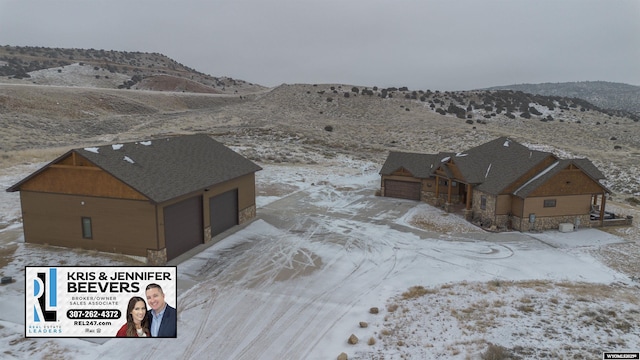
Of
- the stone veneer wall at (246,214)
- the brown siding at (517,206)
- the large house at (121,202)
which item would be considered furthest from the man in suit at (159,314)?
the brown siding at (517,206)

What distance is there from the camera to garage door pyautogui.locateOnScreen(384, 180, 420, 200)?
3319cm

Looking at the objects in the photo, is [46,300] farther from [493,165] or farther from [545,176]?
[493,165]

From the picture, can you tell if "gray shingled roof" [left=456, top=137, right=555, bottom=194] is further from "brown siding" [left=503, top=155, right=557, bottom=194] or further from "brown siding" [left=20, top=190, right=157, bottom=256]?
"brown siding" [left=20, top=190, right=157, bottom=256]

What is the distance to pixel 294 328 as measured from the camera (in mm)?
13336

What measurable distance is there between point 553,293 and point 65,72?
378 feet

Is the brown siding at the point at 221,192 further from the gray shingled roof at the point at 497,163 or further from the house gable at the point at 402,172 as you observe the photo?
the gray shingled roof at the point at 497,163

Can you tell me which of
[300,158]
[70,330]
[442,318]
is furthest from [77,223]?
[300,158]

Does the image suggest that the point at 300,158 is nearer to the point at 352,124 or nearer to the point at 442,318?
the point at 352,124

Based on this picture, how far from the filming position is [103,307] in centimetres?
1190

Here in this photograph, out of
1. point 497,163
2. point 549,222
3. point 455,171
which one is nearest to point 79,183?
point 455,171

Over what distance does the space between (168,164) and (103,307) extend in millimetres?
10206

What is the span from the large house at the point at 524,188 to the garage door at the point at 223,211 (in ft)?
49.5

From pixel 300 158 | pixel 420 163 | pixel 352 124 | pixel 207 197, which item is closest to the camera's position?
pixel 207 197

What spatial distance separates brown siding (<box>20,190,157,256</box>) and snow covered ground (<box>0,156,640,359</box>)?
0.58 meters
